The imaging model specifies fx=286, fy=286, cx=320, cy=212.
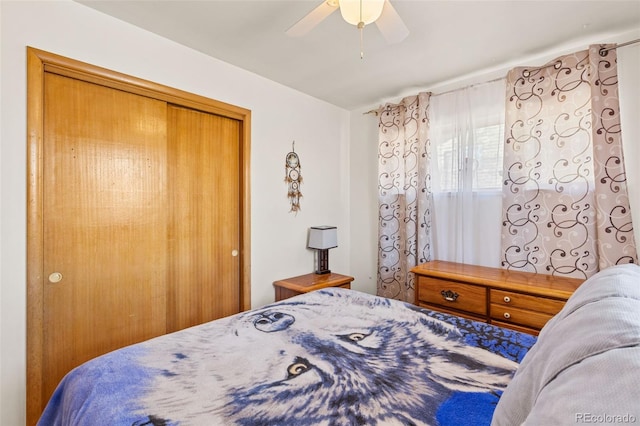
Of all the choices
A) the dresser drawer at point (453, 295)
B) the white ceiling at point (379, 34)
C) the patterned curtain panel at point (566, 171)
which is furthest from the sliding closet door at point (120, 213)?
the patterned curtain panel at point (566, 171)

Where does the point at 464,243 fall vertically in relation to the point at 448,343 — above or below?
above

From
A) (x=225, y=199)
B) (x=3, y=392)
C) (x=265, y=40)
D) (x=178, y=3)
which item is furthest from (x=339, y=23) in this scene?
(x=3, y=392)

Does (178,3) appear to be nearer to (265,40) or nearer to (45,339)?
(265,40)

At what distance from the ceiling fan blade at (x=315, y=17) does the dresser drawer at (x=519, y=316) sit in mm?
2146

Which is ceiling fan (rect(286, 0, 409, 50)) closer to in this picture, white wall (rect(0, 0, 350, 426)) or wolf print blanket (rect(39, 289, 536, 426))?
white wall (rect(0, 0, 350, 426))

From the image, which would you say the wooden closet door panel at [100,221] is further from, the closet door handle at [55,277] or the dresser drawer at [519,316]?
the dresser drawer at [519,316]

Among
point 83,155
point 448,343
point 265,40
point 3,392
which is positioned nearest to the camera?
point 448,343

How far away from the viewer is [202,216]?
236 centimetres

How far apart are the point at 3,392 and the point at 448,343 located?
2.26 m

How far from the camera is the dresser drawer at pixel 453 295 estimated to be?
6.95ft

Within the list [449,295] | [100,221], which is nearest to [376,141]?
[449,295]

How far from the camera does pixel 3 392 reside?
4.89ft

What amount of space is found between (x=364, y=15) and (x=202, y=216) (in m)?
1.83

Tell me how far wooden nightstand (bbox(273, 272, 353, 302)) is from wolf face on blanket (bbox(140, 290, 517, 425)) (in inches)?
41.0
